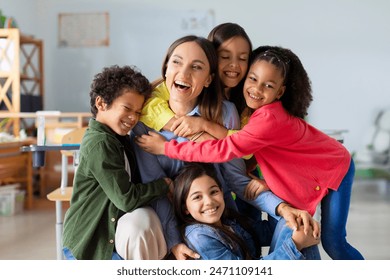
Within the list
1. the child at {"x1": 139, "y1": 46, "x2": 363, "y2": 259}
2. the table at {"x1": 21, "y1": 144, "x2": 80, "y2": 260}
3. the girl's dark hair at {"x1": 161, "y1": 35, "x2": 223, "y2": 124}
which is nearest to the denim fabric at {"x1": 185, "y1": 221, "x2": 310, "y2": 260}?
the child at {"x1": 139, "y1": 46, "x2": 363, "y2": 259}

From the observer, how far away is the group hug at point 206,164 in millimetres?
830

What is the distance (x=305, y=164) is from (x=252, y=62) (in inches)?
8.6

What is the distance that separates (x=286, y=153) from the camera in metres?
0.90

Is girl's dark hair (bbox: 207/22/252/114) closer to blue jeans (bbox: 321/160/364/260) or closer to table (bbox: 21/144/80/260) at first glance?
blue jeans (bbox: 321/160/364/260)

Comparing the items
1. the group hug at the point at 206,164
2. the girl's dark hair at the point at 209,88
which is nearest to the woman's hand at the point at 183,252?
the group hug at the point at 206,164

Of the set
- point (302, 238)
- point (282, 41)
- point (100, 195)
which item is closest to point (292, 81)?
point (302, 238)

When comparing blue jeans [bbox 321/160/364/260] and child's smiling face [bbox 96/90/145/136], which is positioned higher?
child's smiling face [bbox 96/90/145/136]

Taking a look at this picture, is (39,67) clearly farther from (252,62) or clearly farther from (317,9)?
(252,62)

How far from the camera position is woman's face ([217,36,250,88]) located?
92 cm

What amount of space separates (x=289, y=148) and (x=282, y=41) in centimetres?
117

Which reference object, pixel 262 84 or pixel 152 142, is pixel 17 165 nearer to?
pixel 152 142

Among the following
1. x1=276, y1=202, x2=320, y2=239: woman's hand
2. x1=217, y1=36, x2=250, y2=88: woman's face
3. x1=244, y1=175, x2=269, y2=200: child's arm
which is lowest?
x1=276, y1=202, x2=320, y2=239: woman's hand

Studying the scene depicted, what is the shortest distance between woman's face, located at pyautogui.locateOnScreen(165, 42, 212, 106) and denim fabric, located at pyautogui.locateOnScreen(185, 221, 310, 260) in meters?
0.25

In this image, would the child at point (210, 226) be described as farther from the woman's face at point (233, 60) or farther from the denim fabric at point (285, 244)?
the woman's face at point (233, 60)
